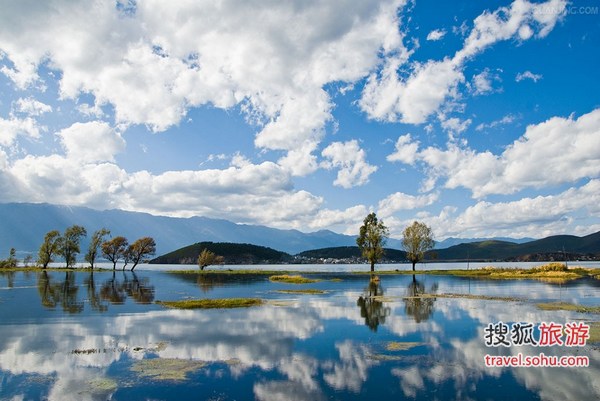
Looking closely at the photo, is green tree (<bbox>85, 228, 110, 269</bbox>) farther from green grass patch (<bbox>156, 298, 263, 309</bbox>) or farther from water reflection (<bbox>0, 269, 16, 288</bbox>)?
green grass patch (<bbox>156, 298, 263, 309</bbox>)

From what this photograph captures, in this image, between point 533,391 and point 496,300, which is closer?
point 533,391

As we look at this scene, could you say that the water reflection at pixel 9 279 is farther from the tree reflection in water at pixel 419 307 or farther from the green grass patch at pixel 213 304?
the tree reflection in water at pixel 419 307

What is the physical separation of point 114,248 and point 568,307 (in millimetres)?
184037

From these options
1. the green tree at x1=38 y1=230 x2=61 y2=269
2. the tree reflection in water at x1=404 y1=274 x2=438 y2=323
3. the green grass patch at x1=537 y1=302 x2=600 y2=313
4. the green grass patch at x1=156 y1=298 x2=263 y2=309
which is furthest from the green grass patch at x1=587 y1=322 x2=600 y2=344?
the green tree at x1=38 y1=230 x2=61 y2=269

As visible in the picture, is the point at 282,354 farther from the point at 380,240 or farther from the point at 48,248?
the point at 48,248

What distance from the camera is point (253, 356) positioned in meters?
29.7

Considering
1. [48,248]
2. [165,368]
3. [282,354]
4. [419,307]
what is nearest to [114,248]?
[48,248]

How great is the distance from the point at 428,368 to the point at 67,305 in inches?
2069

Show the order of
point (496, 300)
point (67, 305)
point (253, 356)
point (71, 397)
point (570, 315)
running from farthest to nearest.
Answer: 1. point (496, 300)
2. point (67, 305)
3. point (570, 315)
4. point (253, 356)
5. point (71, 397)

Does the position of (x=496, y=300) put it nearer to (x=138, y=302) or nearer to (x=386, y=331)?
(x=386, y=331)

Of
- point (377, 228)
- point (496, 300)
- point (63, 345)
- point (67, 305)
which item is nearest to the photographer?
point (63, 345)

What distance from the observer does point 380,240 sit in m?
160

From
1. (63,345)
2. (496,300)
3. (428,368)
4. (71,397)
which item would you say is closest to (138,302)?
(63,345)

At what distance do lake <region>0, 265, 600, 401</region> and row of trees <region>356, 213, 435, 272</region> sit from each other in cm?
10408
